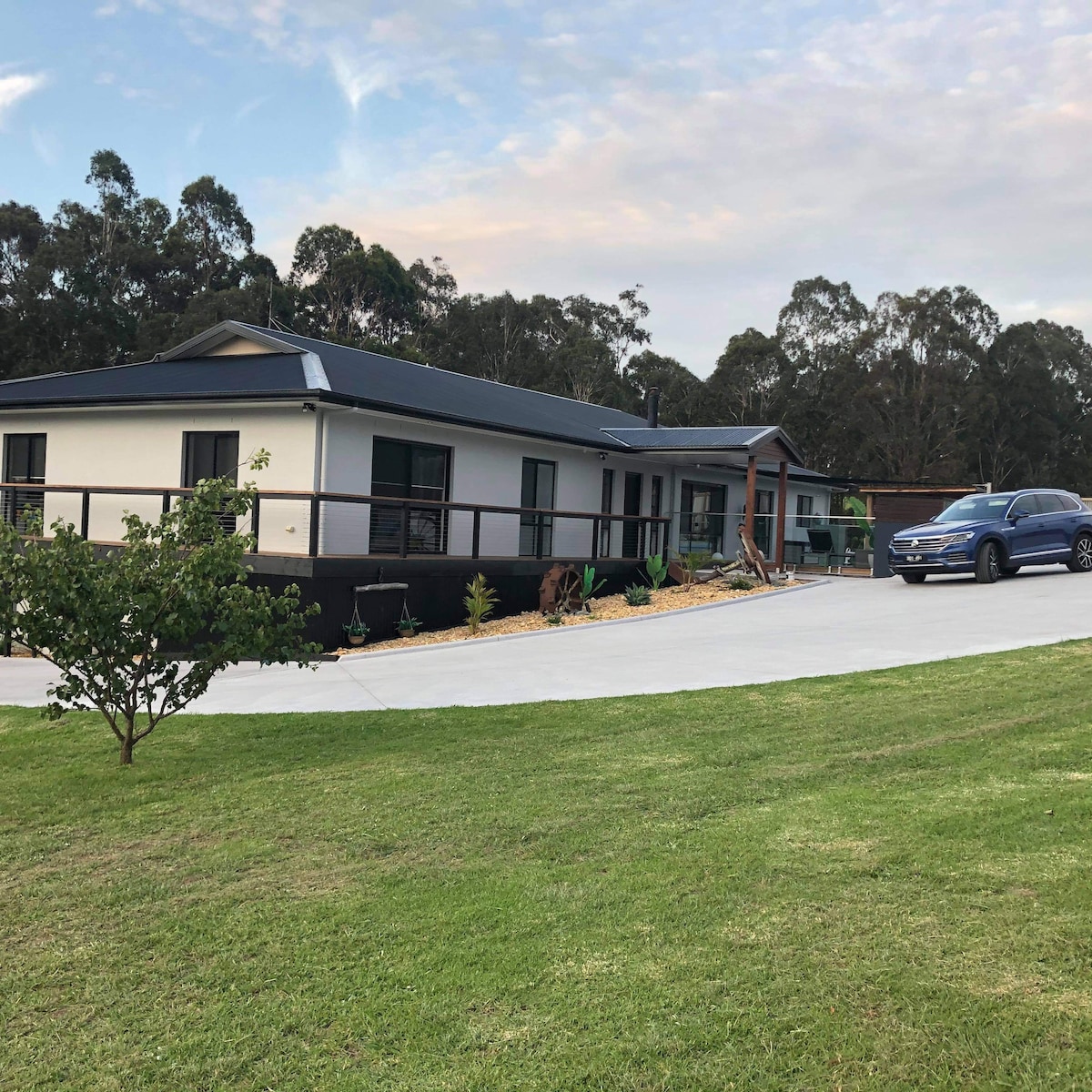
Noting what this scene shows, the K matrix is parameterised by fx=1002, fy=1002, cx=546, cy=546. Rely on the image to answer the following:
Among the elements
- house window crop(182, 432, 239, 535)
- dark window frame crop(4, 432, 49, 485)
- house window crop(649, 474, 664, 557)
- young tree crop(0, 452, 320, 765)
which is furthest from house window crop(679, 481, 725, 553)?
young tree crop(0, 452, 320, 765)

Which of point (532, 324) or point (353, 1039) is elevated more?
point (532, 324)

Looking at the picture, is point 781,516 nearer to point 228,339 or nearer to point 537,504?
point 537,504

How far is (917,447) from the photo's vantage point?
53281 mm

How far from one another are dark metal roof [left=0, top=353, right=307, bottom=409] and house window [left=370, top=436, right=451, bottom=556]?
78.6 inches

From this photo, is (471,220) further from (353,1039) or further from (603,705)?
(353,1039)

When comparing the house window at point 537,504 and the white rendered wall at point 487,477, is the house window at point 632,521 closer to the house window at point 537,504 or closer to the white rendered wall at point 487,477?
the white rendered wall at point 487,477

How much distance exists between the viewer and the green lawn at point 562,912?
124 inches

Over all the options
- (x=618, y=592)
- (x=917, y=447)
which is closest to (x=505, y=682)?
(x=618, y=592)

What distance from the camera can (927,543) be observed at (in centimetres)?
1842

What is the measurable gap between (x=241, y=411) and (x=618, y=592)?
327 inches

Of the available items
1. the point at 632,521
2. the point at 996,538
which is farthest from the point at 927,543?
the point at 632,521

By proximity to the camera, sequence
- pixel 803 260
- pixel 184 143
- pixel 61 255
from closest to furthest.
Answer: pixel 184 143, pixel 61 255, pixel 803 260

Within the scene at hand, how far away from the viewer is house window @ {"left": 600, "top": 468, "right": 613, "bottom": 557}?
2113 cm

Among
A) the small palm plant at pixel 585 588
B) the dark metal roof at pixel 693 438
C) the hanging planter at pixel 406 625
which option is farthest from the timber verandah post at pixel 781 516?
the hanging planter at pixel 406 625
